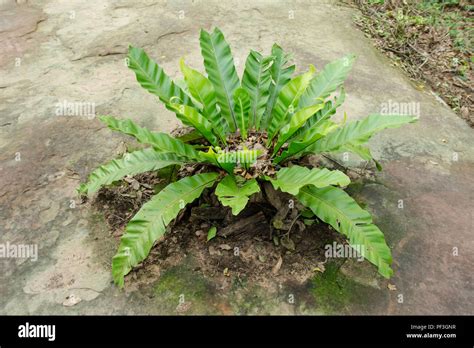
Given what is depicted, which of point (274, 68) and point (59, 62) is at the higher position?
point (274, 68)

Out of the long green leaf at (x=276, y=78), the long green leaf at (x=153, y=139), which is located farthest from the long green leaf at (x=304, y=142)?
the long green leaf at (x=153, y=139)

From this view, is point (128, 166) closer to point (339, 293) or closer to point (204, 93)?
point (204, 93)

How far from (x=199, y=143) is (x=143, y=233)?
1.04 metres

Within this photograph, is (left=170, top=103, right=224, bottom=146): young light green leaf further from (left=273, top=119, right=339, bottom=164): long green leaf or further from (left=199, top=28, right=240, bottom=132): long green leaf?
(left=273, top=119, right=339, bottom=164): long green leaf

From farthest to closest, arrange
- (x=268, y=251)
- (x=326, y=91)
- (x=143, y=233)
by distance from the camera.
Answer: (x=326, y=91) → (x=268, y=251) → (x=143, y=233)

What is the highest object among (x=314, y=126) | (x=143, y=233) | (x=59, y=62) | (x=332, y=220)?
(x=314, y=126)

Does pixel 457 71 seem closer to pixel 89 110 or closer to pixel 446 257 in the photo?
pixel 446 257

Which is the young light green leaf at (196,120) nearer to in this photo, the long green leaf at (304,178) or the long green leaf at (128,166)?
the long green leaf at (128,166)

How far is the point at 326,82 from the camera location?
11.0ft

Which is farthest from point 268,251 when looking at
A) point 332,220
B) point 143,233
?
point 143,233

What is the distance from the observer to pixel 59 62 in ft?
17.0

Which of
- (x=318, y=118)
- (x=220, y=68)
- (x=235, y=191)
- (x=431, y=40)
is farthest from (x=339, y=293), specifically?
(x=431, y=40)

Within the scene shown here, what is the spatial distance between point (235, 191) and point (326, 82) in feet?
3.91

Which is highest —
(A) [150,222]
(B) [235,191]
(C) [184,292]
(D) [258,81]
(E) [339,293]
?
(D) [258,81]
